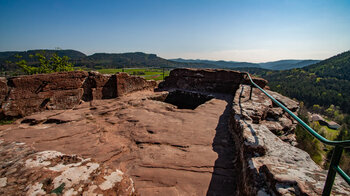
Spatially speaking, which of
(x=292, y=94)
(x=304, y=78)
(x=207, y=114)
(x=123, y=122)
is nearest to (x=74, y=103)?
(x=123, y=122)

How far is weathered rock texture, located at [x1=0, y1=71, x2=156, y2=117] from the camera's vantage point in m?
4.64

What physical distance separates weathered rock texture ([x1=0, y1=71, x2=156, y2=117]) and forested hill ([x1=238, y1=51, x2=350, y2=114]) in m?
78.0

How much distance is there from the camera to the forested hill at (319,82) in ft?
261

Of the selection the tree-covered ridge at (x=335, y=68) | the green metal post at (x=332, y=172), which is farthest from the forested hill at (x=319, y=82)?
the green metal post at (x=332, y=172)

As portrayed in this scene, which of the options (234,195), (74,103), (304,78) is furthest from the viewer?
(304,78)

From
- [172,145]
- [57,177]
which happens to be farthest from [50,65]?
[57,177]

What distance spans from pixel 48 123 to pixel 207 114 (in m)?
4.41

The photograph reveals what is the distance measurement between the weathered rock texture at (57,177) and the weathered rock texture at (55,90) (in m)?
3.85

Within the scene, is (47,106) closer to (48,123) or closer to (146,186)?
(48,123)

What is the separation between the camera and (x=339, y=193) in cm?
121

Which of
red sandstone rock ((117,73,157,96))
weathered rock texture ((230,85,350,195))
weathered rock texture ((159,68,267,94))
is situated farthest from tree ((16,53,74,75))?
weathered rock texture ((230,85,350,195))

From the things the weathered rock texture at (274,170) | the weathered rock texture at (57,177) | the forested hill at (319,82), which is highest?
A: the weathered rock texture at (274,170)

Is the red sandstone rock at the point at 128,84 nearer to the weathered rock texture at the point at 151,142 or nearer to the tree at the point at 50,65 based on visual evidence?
the weathered rock texture at the point at 151,142

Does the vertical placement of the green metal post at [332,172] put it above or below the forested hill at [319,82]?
above
